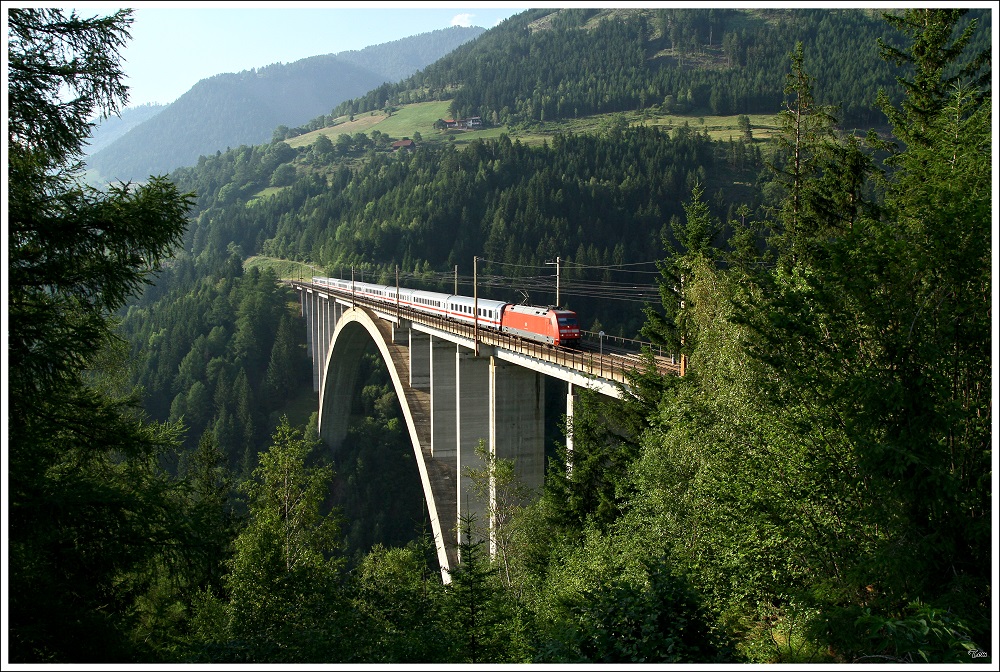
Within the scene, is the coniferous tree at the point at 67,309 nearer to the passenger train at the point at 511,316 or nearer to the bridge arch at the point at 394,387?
the bridge arch at the point at 394,387

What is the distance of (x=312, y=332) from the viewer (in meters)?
82.3

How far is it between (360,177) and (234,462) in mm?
97364

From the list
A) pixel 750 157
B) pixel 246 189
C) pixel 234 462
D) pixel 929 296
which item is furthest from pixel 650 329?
pixel 246 189

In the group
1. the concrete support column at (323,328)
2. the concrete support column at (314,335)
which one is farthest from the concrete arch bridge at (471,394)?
the concrete support column at (314,335)

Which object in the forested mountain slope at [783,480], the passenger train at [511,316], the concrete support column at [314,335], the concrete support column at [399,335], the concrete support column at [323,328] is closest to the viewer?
the forested mountain slope at [783,480]

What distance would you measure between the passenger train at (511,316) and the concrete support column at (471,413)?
6.77ft

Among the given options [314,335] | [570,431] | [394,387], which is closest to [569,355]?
[570,431]

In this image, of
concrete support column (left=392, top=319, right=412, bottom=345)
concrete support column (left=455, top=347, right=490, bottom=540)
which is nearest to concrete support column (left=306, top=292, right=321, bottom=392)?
concrete support column (left=392, top=319, right=412, bottom=345)

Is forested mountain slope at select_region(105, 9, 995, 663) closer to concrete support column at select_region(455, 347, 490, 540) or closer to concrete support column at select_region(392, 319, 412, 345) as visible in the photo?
concrete support column at select_region(455, 347, 490, 540)

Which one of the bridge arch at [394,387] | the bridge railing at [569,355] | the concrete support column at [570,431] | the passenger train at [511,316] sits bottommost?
the bridge arch at [394,387]

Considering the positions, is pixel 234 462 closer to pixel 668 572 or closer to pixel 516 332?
pixel 516 332

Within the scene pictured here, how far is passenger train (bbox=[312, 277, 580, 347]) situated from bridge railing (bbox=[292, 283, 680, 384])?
1.20 feet

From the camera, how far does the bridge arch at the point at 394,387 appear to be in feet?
104

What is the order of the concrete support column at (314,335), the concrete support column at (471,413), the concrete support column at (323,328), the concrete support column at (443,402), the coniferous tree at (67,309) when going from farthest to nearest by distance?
the concrete support column at (314,335) → the concrete support column at (323,328) → the concrete support column at (443,402) → the concrete support column at (471,413) → the coniferous tree at (67,309)
